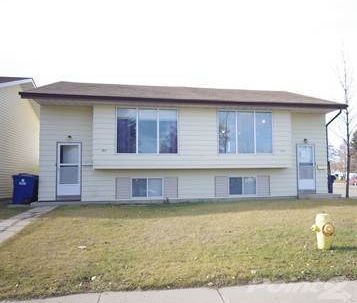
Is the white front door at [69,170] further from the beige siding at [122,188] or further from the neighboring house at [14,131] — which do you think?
the neighboring house at [14,131]

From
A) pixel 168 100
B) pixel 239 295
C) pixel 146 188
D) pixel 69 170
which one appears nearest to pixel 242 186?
pixel 146 188

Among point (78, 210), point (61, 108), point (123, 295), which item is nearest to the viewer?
point (123, 295)

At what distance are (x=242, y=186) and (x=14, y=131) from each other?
40.8 feet

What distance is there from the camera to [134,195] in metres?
14.8

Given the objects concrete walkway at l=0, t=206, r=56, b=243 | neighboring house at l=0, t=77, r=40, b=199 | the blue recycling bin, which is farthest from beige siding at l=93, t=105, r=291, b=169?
neighboring house at l=0, t=77, r=40, b=199

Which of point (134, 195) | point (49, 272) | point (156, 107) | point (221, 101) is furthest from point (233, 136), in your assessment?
point (49, 272)

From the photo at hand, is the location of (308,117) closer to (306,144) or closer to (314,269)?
(306,144)

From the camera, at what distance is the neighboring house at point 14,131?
1736cm

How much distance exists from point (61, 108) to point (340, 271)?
1232cm

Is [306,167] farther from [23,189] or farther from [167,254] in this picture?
[23,189]

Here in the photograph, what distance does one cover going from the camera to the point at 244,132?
1541 centimetres

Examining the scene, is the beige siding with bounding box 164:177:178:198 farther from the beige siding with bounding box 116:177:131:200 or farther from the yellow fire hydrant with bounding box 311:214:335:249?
the yellow fire hydrant with bounding box 311:214:335:249

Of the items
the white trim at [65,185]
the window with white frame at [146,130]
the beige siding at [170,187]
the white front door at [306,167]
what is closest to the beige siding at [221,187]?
the beige siding at [170,187]

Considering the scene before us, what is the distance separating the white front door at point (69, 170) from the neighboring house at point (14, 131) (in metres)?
4.50
